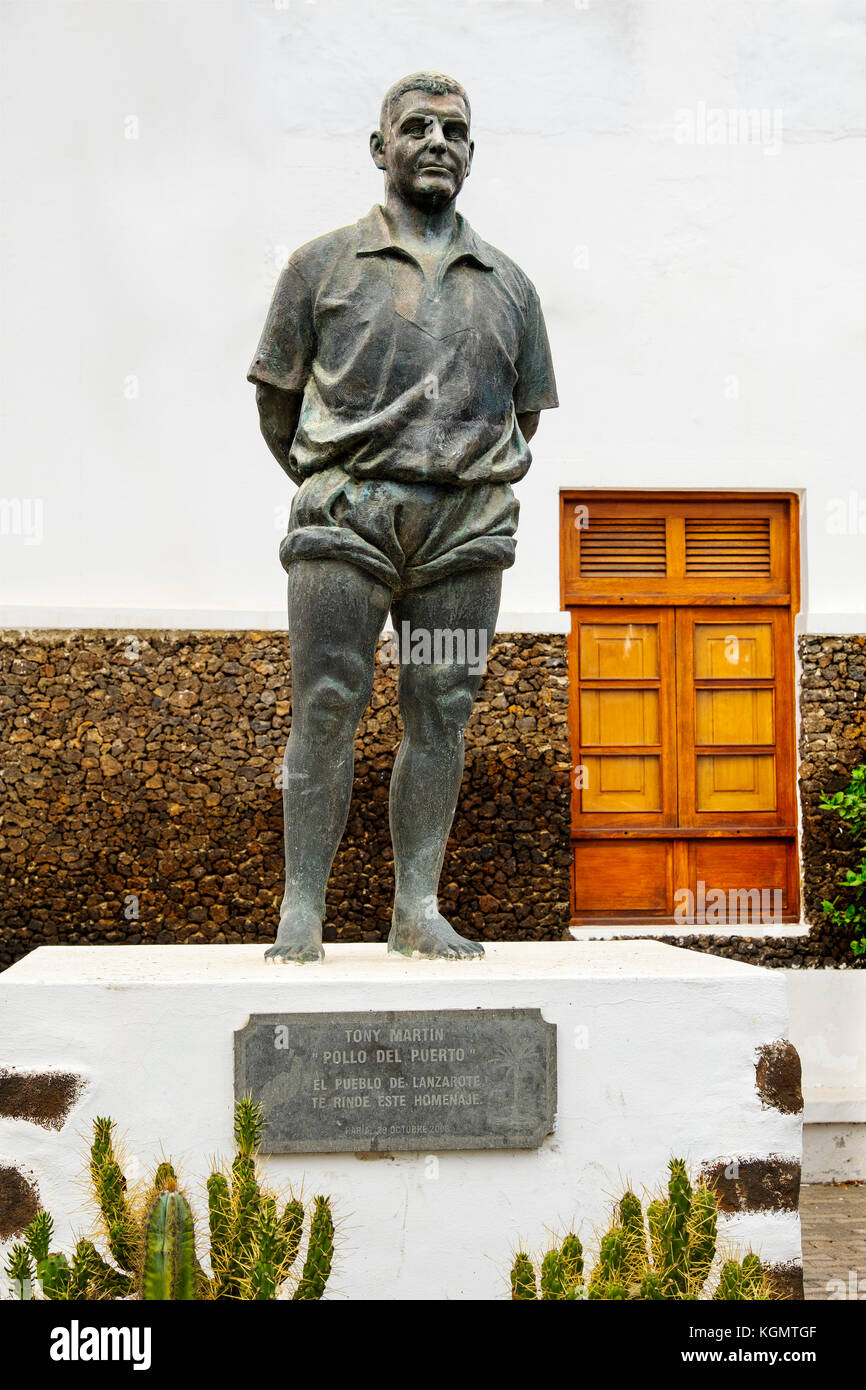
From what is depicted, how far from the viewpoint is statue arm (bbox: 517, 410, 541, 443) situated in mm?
4262

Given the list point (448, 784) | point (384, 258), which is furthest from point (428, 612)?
point (384, 258)

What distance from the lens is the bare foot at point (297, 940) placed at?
3.81 metres

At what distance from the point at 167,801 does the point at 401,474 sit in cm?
307

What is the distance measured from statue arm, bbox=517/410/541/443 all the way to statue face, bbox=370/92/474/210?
0.60 metres

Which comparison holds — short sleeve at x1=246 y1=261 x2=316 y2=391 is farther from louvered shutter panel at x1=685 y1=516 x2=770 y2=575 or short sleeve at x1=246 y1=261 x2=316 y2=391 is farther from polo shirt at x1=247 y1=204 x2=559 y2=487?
louvered shutter panel at x1=685 y1=516 x2=770 y2=575

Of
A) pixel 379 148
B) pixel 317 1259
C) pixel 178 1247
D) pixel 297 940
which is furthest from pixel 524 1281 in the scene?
pixel 379 148

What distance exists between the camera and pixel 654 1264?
264cm

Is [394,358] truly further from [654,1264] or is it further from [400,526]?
[654,1264]

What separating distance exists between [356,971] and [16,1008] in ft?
2.44


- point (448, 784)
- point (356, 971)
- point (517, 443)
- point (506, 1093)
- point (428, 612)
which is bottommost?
point (506, 1093)

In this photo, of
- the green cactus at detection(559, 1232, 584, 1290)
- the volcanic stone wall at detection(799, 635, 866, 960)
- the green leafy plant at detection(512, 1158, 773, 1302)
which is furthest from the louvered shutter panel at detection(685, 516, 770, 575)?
the green cactus at detection(559, 1232, 584, 1290)

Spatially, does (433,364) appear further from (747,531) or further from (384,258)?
(747,531)

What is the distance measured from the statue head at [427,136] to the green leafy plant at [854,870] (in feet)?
12.3

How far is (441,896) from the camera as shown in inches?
263
